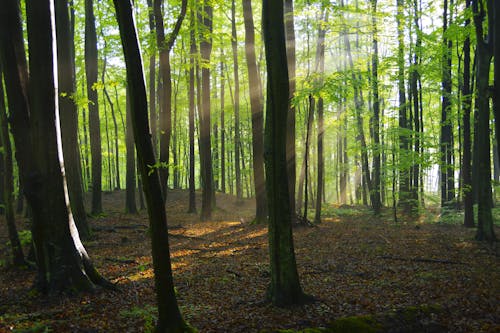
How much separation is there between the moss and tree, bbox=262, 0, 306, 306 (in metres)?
1.07

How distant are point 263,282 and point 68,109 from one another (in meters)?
→ 8.43

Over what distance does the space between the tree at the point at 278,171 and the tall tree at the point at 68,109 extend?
Result: 725 centimetres

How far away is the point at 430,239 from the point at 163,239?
10904 mm

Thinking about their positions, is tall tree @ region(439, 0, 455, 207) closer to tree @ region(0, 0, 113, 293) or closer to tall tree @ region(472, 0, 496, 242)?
tall tree @ region(472, 0, 496, 242)

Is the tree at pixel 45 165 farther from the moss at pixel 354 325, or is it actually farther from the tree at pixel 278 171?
the moss at pixel 354 325

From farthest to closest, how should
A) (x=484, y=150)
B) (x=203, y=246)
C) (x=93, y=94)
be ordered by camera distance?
(x=93, y=94) < (x=203, y=246) < (x=484, y=150)

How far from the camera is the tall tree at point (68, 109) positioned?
10883 millimetres

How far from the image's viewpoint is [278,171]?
624cm

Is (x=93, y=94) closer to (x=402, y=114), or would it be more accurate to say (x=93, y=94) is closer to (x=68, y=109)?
(x=68, y=109)

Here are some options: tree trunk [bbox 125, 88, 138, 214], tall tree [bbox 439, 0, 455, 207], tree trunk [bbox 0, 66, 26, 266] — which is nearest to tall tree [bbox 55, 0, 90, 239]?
tree trunk [bbox 0, 66, 26, 266]

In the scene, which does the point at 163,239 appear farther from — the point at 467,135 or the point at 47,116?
the point at 467,135

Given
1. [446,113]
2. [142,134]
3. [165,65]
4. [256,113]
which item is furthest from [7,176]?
[446,113]

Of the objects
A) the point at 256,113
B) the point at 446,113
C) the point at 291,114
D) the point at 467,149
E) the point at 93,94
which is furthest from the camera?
the point at 446,113

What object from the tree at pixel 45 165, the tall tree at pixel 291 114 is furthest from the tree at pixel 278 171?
the tall tree at pixel 291 114
